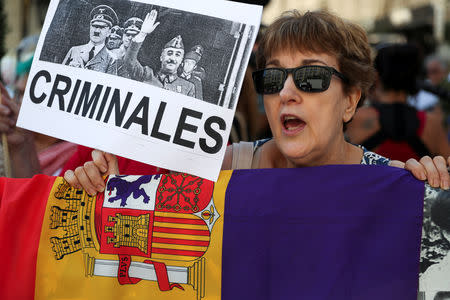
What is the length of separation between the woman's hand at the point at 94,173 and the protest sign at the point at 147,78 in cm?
11

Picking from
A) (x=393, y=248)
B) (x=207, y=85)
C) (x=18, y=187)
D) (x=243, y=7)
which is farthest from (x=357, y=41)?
(x=18, y=187)

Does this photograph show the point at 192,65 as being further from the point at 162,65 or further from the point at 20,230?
the point at 20,230

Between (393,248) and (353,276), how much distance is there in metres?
0.14

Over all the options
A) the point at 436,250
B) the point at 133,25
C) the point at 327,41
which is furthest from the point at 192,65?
the point at 436,250

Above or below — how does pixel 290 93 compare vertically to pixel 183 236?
above

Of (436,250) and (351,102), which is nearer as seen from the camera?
(436,250)

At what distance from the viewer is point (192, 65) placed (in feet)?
6.06

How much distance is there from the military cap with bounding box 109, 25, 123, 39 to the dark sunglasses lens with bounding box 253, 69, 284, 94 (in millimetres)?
472

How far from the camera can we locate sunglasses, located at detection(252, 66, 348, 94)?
6.16 ft

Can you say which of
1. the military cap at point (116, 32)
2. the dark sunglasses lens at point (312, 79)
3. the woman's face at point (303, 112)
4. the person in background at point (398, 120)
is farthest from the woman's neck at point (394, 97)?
the military cap at point (116, 32)

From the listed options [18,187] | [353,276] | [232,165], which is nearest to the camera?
[353,276]

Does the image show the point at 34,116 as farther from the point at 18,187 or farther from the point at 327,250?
the point at 327,250

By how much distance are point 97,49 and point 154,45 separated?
20 cm

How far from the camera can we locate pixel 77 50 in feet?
6.36
